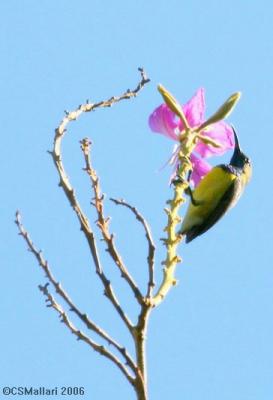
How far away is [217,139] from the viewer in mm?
2973

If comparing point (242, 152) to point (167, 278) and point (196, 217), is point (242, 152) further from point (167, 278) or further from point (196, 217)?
point (167, 278)

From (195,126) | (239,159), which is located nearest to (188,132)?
(195,126)

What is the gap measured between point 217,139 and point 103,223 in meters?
1.00

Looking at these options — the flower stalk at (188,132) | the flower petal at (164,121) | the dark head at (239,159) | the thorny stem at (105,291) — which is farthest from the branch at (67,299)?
the dark head at (239,159)

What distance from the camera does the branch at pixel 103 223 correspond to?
6.09ft

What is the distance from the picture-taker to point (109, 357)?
5.89ft

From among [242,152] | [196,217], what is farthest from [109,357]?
[242,152]

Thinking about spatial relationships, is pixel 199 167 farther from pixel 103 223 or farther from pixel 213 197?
pixel 103 223

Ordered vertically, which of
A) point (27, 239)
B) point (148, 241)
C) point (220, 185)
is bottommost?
point (148, 241)

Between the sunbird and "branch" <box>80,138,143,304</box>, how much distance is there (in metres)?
1.09

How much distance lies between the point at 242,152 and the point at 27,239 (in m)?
2.14

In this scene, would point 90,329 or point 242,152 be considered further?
point 242,152

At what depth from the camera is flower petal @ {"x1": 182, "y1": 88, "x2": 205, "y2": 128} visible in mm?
2920

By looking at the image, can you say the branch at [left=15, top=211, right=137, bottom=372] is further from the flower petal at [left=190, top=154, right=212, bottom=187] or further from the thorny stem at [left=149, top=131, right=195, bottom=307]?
the flower petal at [left=190, top=154, right=212, bottom=187]
